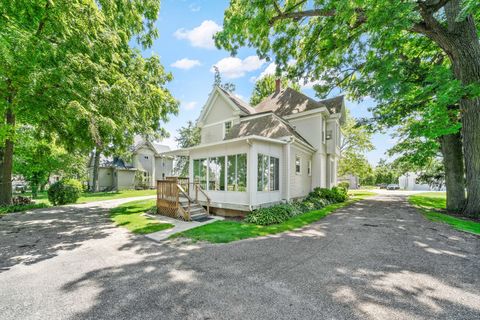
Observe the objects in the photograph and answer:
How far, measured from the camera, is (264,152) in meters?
10.2

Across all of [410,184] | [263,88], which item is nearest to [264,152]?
[263,88]

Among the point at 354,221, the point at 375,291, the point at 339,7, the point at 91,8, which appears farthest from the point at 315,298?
the point at 91,8

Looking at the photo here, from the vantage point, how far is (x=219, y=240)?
21.4 feet

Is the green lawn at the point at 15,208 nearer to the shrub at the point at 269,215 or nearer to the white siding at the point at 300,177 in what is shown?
the shrub at the point at 269,215

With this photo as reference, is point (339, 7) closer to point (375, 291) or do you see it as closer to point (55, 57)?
point (375, 291)

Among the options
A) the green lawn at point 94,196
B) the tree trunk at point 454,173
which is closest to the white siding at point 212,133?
the green lawn at point 94,196

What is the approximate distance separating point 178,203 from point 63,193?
10.5 meters

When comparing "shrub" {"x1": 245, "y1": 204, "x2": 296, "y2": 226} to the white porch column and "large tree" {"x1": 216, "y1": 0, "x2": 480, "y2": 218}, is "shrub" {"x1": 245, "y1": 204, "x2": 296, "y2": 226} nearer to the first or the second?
the white porch column

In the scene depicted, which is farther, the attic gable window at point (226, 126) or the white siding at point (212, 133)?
the white siding at point (212, 133)

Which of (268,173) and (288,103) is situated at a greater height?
(288,103)

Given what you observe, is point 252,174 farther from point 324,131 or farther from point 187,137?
point 187,137

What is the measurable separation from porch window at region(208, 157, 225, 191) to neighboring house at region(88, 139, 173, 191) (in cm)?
1890

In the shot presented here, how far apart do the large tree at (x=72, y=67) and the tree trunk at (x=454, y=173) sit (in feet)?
55.0

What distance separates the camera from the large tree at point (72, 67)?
6785mm
